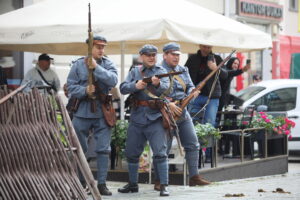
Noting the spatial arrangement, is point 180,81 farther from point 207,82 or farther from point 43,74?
point 43,74

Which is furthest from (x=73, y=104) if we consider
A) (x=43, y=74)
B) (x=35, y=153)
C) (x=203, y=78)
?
(x=43, y=74)

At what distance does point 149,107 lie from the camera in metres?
11.0

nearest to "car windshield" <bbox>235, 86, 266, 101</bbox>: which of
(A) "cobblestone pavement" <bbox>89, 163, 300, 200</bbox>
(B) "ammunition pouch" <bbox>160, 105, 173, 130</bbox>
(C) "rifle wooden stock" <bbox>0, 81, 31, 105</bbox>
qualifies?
(A) "cobblestone pavement" <bbox>89, 163, 300, 200</bbox>

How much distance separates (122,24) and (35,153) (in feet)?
14.8

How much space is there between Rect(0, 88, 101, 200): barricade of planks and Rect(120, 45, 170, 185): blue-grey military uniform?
253 cm

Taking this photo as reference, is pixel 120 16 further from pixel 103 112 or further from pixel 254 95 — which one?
pixel 254 95

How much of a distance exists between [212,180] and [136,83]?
8.55 feet

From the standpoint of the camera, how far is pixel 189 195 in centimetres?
1097

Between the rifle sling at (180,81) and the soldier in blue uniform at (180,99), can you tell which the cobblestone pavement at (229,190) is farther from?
the rifle sling at (180,81)

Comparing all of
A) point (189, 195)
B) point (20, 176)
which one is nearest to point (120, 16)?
point (189, 195)

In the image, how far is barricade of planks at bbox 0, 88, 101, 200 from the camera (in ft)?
25.8

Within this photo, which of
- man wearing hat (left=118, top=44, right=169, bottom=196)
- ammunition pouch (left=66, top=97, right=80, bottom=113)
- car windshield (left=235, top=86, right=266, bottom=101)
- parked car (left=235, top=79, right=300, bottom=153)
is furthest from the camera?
car windshield (left=235, top=86, right=266, bottom=101)

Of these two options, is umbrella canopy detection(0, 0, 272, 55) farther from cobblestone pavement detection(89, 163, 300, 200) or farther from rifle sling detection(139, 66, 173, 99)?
cobblestone pavement detection(89, 163, 300, 200)

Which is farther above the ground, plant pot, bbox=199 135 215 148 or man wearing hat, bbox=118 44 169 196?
man wearing hat, bbox=118 44 169 196
